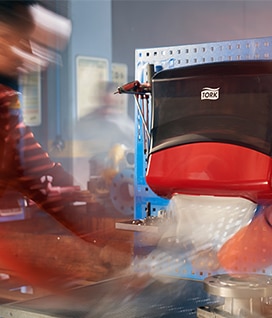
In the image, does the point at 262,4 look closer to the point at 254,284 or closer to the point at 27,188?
the point at 27,188

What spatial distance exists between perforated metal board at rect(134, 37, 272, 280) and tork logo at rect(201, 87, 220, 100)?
1.16ft

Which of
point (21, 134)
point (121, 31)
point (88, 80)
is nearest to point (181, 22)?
point (121, 31)

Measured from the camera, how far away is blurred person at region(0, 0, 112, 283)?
6.55 ft

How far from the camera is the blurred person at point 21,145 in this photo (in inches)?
78.6

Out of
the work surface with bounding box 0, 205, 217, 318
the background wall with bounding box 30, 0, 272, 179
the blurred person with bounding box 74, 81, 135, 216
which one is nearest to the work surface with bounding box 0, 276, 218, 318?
the work surface with bounding box 0, 205, 217, 318

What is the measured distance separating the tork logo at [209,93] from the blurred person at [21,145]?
0.93 m

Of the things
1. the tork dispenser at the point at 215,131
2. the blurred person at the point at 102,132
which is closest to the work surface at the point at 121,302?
the tork dispenser at the point at 215,131

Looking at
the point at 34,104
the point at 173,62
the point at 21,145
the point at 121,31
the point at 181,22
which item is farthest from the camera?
the point at 121,31

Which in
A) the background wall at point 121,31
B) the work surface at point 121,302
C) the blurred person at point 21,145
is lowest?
the work surface at point 121,302

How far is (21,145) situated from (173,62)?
810 millimetres

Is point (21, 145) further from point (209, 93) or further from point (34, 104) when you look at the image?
point (34, 104)

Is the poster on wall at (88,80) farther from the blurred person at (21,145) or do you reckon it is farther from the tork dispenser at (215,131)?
the tork dispenser at (215,131)

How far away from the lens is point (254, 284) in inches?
46.5

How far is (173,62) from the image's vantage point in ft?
5.45
